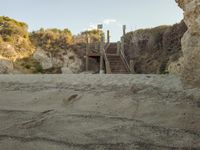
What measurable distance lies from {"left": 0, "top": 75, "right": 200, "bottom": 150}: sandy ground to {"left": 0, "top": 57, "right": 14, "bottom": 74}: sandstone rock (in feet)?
43.0

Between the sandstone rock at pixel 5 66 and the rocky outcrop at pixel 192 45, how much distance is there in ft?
53.5

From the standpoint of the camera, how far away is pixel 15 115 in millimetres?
4129

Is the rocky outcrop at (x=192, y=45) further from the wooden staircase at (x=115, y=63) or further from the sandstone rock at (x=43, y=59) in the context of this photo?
the sandstone rock at (x=43, y=59)

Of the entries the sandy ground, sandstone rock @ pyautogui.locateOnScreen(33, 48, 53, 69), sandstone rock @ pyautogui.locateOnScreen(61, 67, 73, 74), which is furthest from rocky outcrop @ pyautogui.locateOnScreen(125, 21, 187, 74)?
the sandy ground

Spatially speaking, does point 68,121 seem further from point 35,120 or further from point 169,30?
point 169,30

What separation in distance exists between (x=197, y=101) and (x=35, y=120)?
2355mm

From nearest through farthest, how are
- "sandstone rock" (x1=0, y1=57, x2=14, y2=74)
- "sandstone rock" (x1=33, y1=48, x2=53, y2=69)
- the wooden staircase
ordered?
the wooden staircase < "sandstone rock" (x1=0, y1=57, x2=14, y2=74) < "sandstone rock" (x1=33, y1=48, x2=53, y2=69)

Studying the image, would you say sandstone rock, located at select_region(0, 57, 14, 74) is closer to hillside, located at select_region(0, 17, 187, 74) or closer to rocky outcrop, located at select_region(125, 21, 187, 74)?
hillside, located at select_region(0, 17, 187, 74)

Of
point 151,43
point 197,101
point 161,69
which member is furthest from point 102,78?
point 151,43

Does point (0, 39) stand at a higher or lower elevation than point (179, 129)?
higher

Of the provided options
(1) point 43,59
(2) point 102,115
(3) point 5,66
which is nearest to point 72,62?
(1) point 43,59

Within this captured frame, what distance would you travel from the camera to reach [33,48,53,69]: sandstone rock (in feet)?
72.2

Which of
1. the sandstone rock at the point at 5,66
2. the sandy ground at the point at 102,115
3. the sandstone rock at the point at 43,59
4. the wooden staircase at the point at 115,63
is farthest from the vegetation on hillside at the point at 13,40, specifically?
the sandy ground at the point at 102,115

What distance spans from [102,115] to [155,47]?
1535 cm
